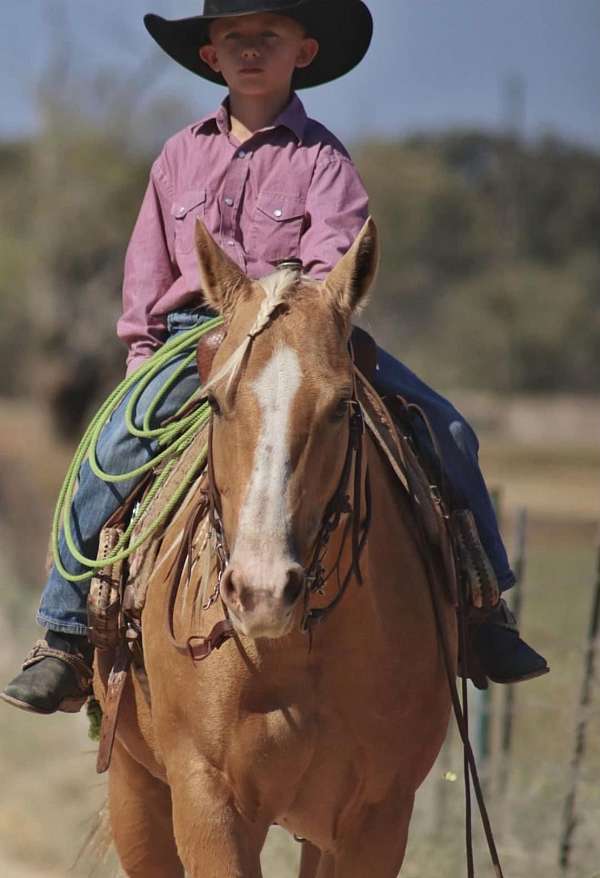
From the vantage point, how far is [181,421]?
190 inches

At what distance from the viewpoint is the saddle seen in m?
4.55

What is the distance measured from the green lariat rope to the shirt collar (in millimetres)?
702

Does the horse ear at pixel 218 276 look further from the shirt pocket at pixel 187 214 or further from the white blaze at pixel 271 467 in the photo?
the shirt pocket at pixel 187 214

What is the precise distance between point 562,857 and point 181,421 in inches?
132

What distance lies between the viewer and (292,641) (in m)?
4.16

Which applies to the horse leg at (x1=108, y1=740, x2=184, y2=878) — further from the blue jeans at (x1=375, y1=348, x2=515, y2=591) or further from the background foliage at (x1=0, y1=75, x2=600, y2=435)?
the background foliage at (x1=0, y1=75, x2=600, y2=435)

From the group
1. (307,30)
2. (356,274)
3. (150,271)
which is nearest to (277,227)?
(150,271)

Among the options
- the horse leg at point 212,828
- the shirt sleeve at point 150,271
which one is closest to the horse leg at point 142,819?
the horse leg at point 212,828

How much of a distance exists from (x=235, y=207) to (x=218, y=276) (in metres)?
1.08

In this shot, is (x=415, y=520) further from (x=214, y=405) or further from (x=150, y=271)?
(x=150, y=271)

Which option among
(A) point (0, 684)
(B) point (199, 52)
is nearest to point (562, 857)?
(B) point (199, 52)

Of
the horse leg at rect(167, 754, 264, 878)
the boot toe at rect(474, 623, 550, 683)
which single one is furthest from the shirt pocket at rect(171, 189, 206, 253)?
the horse leg at rect(167, 754, 264, 878)

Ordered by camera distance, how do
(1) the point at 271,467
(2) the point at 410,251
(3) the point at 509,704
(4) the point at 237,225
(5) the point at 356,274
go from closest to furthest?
(1) the point at 271,467
(5) the point at 356,274
(4) the point at 237,225
(3) the point at 509,704
(2) the point at 410,251

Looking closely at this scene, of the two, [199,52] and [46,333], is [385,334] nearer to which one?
[46,333]
